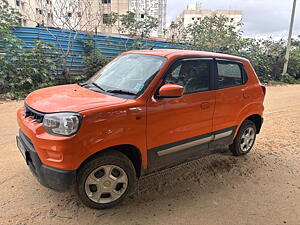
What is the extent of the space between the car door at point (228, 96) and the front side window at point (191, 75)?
231 millimetres

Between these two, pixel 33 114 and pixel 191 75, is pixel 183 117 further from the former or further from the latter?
pixel 33 114

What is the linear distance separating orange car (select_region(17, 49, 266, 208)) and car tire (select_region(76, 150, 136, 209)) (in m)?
0.01

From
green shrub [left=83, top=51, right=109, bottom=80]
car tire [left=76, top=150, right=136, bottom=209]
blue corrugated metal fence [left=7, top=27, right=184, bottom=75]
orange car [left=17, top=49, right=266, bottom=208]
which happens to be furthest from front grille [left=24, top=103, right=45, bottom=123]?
green shrub [left=83, top=51, right=109, bottom=80]

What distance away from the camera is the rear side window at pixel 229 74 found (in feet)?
11.3

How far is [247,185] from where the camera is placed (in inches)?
127

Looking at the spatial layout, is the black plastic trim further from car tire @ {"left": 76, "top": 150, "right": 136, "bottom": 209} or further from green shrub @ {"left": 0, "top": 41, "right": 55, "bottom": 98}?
green shrub @ {"left": 0, "top": 41, "right": 55, "bottom": 98}

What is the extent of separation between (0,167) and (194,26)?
13242 mm

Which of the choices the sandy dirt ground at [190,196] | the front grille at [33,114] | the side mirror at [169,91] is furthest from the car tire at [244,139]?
the front grille at [33,114]

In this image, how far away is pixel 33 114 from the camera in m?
2.55

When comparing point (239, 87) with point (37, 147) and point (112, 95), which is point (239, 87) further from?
point (37, 147)

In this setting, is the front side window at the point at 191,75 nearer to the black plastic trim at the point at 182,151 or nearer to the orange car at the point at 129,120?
the orange car at the point at 129,120

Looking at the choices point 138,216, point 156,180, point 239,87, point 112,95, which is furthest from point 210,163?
point 112,95

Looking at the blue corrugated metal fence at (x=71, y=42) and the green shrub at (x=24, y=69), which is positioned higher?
the blue corrugated metal fence at (x=71, y=42)

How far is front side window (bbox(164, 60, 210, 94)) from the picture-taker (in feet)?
9.66
